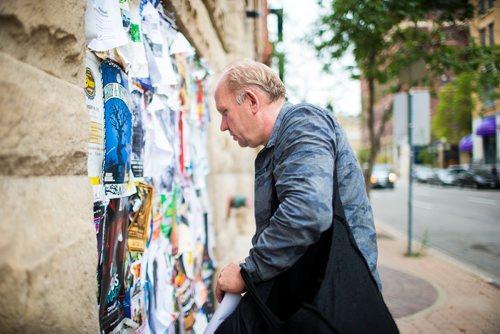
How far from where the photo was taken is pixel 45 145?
0.96 metres

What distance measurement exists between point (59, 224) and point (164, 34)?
167 cm

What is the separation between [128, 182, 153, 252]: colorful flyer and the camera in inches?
70.9

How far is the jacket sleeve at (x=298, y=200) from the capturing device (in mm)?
1217

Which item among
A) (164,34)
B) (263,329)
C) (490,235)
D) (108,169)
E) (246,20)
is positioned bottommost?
(490,235)

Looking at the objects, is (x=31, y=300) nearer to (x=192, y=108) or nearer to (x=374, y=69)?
(x=192, y=108)

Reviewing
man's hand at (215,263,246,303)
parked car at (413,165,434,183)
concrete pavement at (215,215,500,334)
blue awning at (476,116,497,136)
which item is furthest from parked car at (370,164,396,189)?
man's hand at (215,263,246,303)

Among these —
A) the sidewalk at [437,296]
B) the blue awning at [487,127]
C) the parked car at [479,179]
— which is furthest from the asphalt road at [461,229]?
the blue awning at [487,127]

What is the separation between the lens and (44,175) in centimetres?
97

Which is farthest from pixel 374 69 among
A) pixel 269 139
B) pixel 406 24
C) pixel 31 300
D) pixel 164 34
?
pixel 31 300

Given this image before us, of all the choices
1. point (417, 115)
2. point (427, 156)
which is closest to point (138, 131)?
point (417, 115)

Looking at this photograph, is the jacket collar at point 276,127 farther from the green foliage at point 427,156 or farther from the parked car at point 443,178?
the green foliage at point 427,156

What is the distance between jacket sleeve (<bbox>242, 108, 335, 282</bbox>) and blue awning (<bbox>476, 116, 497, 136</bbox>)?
1170 inches

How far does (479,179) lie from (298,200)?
2458 centimetres

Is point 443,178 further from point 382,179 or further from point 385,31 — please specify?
point 385,31
